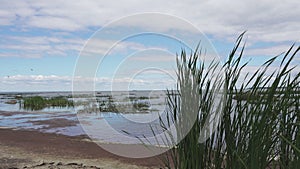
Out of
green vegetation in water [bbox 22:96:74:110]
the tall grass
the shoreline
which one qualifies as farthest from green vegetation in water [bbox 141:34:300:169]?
green vegetation in water [bbox 22:96:74:110]

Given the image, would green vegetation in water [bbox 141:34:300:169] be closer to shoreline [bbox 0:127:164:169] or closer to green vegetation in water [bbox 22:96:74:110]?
shoreline [bbox 0:127:164:169]

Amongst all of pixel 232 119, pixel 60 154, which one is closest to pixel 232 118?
pixel 232 119

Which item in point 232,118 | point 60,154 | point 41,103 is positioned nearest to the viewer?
point 232,118

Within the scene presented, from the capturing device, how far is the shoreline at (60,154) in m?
7.56

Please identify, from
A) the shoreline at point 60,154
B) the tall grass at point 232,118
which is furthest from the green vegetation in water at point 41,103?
the tall grass at point 232,118

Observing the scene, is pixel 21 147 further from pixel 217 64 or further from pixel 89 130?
pixel 217 64

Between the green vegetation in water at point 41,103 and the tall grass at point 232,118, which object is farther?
the green vegetation in water at point 41,103

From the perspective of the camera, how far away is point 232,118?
2465mm

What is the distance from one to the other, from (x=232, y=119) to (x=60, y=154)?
7259mm

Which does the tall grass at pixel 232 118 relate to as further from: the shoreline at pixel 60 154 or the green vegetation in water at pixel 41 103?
the green vegetation in water at pixel 41 103

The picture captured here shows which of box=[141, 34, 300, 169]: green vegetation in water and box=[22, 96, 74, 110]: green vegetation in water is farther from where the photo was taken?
box=[22, 96, 74, 110]: green vegetation in water

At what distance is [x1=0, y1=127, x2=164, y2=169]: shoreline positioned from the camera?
756 cm

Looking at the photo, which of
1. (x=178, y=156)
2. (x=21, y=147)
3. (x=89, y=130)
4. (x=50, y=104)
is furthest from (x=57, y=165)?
(x=50, y=104)

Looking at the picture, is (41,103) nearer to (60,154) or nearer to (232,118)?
(60,154)
